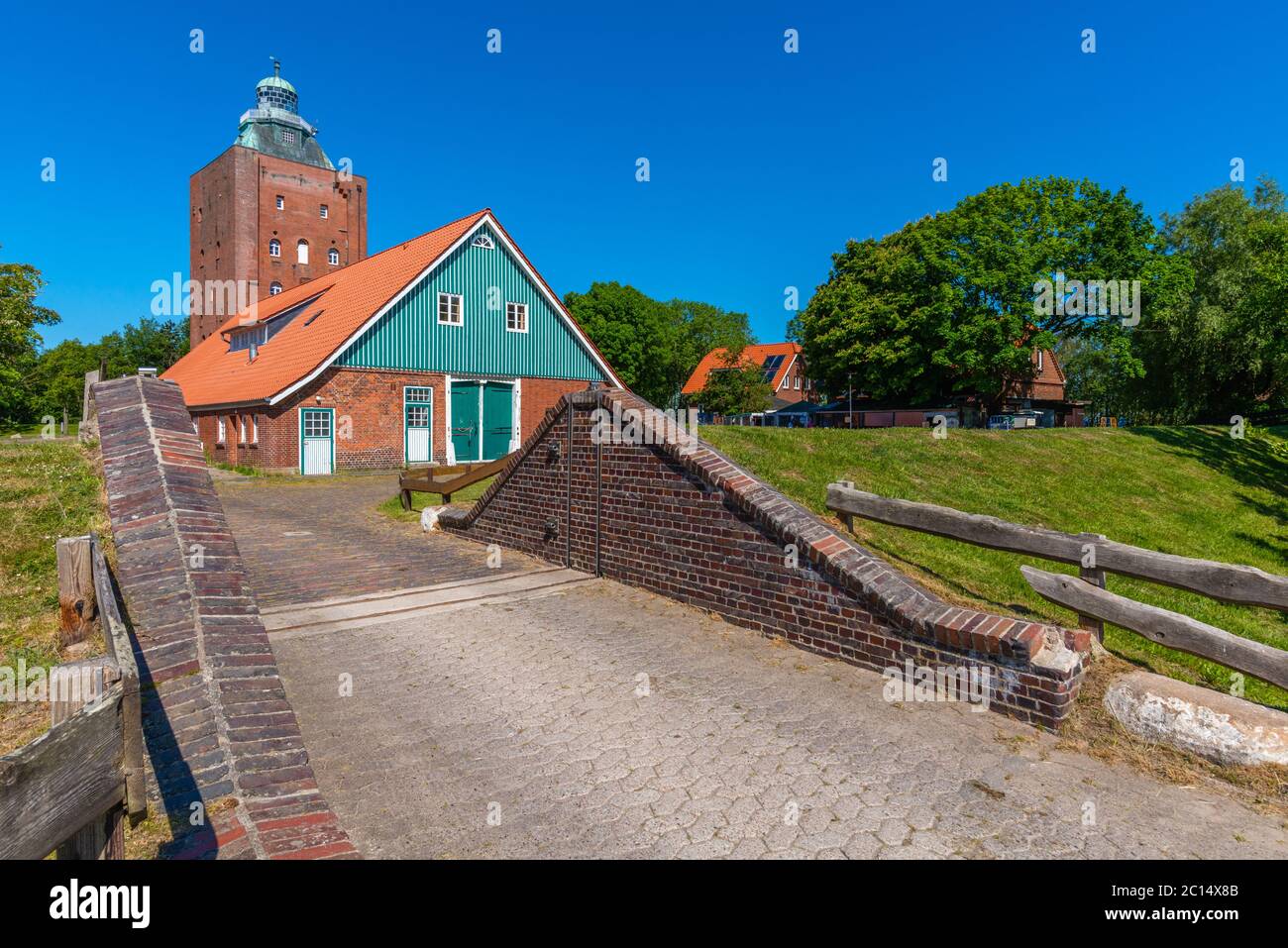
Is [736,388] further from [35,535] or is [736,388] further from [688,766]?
[688,766]

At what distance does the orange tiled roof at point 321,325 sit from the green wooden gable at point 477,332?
0.57 m

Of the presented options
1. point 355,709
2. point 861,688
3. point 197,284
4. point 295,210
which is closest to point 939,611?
point 861,688

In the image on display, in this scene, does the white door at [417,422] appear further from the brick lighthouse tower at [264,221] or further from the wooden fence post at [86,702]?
the brick lighthouse tower at [264,221]

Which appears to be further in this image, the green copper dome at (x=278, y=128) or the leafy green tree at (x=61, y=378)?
the leafy green tree at (x=61, y=378)

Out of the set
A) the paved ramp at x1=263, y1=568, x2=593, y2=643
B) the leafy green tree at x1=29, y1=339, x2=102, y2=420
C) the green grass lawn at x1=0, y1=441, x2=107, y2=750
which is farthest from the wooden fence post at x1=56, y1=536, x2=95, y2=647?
the leafy green tree at x1=29, y1=339, x2=102, y2=420

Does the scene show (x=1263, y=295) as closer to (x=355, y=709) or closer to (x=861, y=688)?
(x=861, y=688)

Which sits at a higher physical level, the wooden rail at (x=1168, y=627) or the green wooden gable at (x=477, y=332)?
the green wooden gable at (x=477, y=332)

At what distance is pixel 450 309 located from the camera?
1059 inches

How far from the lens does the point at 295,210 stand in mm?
50281

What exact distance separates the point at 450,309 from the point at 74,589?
75.6ft

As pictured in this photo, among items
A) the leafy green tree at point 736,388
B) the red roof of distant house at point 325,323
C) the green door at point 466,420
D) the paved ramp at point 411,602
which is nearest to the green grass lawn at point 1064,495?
the paved ramp at point 411,602

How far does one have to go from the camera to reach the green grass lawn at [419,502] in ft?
47.0

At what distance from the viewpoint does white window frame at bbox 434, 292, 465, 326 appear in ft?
87.1

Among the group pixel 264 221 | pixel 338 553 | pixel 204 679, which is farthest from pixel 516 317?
pixel 264 221
